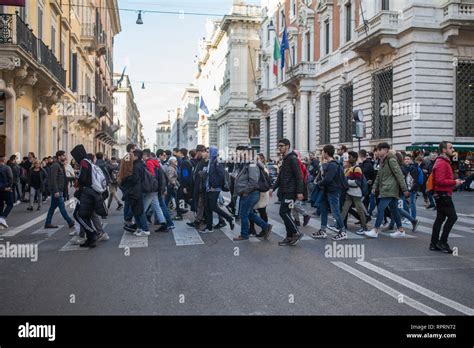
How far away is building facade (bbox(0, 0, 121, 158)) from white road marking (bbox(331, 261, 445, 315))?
6.54 meters

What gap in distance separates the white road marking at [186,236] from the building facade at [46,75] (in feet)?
12.0

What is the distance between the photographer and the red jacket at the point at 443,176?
27.0 ft

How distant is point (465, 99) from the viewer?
24.7m

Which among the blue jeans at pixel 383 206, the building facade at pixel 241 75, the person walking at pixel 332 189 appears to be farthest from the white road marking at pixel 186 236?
the building facade at pixel 241 75

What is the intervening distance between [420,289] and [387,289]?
0.39 metres

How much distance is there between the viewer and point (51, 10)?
25.7 metres

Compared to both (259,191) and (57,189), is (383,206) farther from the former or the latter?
(57,189)

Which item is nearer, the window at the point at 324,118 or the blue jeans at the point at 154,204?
the blue jeans at the point at 154,204

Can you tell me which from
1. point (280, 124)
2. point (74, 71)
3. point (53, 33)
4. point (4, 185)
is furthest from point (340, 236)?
point (280, 124)

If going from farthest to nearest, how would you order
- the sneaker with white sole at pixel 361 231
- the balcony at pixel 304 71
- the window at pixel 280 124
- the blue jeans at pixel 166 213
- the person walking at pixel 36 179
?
1. the window at pixel 280 124
2. the balcony at pixel 304 71
3. the person walking at pixel 36 179
4. the blue jeans at pixel 166 213
5. the sneaker with white sole at pixel 361 231

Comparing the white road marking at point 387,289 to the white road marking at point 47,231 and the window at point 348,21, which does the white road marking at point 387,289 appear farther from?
the window at point 348,21
